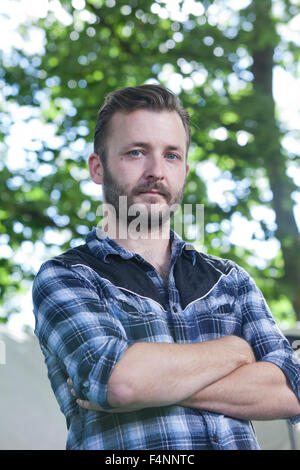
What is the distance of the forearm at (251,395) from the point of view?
1.30 meters

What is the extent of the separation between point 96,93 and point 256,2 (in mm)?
1555

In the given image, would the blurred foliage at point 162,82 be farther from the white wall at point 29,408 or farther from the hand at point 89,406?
the hand at point 89,406

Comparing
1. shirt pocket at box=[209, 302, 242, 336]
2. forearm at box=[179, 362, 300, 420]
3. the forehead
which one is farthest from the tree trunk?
forearm at box=[179, 362, 300, 420]

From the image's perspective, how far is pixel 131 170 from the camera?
1.57 m

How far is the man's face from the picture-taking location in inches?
61.1

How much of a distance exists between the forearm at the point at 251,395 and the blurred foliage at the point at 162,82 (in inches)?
118

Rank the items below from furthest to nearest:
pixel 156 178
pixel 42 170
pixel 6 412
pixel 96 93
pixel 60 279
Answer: pixel 42 170, pixel 96 93, pixel 6 412, pixel 156 178, pixel 60 279

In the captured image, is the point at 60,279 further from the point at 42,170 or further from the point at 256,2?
the point at 256,2

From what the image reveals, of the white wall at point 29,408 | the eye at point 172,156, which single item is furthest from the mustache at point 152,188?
the white wall at point 29,408

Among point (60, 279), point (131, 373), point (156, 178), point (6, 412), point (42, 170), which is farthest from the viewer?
point (42, 170)

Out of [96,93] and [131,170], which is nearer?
[131,170]

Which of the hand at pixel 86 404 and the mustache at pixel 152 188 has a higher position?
the mustache at pixel 152 188

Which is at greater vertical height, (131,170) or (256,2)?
(256,2)
